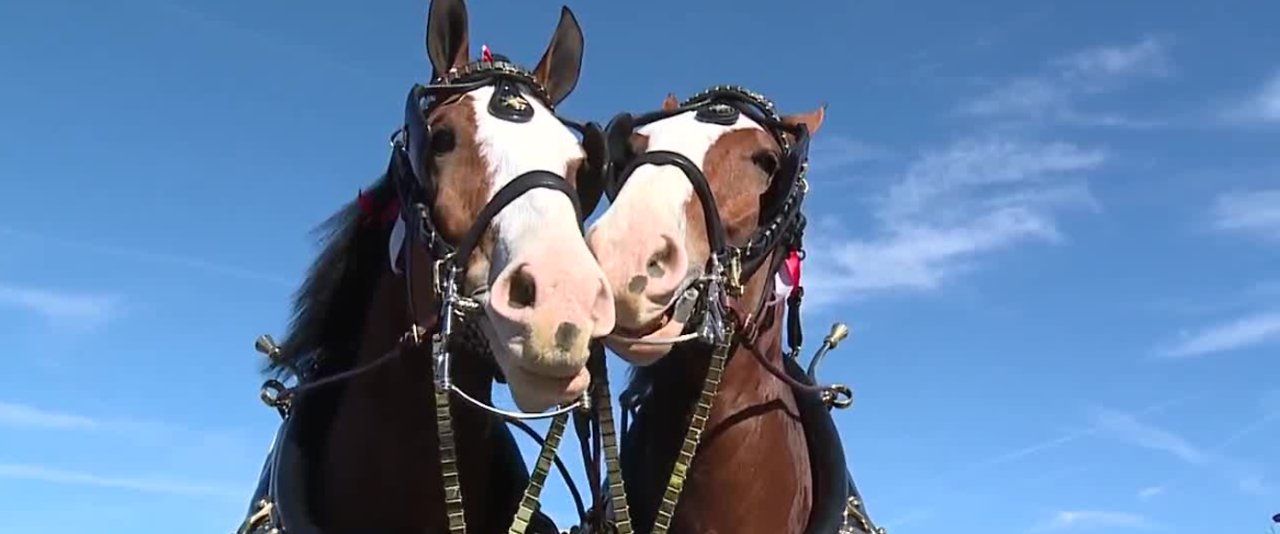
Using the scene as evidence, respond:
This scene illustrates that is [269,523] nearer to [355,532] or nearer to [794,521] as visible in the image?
[355,532]

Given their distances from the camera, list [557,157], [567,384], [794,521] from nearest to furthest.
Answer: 1. [567,384]
2. [557,157]
3. [794,521]

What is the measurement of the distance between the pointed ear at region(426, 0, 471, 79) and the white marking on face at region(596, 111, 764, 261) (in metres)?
0.62

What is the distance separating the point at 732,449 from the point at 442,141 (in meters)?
1.30

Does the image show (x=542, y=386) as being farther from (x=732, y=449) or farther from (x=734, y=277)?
(x=732, y=449)

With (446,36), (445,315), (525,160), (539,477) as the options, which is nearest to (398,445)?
(539,477)

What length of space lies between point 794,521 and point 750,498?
198 mm

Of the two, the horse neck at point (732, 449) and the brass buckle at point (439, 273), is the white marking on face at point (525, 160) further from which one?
the horse neck at point (732, 449)

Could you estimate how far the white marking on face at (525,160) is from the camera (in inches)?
138

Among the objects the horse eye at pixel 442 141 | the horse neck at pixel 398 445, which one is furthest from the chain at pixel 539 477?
the horse eye at pixel 442 141

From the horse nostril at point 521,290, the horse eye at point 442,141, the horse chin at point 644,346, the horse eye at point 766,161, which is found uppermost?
the horse eye at point 766,161

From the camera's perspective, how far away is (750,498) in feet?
14.1

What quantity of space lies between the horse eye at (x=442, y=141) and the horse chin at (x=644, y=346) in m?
0.69

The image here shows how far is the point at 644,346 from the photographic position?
3.83 meters

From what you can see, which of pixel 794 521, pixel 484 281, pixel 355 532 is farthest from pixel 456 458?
pixel 794 521
